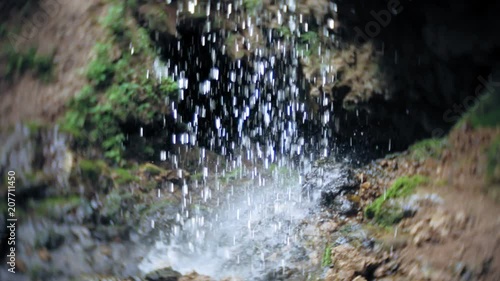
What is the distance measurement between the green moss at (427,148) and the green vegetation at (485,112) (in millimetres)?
308

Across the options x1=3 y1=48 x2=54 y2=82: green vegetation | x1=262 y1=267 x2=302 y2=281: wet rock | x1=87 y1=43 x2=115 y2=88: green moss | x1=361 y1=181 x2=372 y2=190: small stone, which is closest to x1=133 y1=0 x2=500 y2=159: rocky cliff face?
x1=361 y1=181 x2=372 y2=190: small stone

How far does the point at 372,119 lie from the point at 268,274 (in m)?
2.45

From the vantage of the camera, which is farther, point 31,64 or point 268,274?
point 31,64

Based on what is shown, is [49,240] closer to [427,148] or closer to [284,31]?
[284,31]

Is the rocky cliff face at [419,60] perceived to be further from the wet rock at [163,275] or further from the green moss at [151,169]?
the wet rock at [163,275]

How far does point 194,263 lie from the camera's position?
4199mm

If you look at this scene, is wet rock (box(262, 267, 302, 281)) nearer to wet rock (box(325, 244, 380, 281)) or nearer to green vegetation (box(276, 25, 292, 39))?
wet rock (box(325, 244, 380, 281))

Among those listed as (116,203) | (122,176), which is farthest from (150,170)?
(116,203)

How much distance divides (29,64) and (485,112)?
5.64 meters

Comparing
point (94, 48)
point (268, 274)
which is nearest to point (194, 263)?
point (268, 274)

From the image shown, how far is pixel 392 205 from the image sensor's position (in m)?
4.12

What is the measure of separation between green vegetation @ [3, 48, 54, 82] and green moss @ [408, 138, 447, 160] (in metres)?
4.88

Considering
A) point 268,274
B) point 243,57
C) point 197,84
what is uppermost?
point 243,57

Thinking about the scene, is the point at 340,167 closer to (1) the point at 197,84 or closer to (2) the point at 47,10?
(1) the point at 197,84
